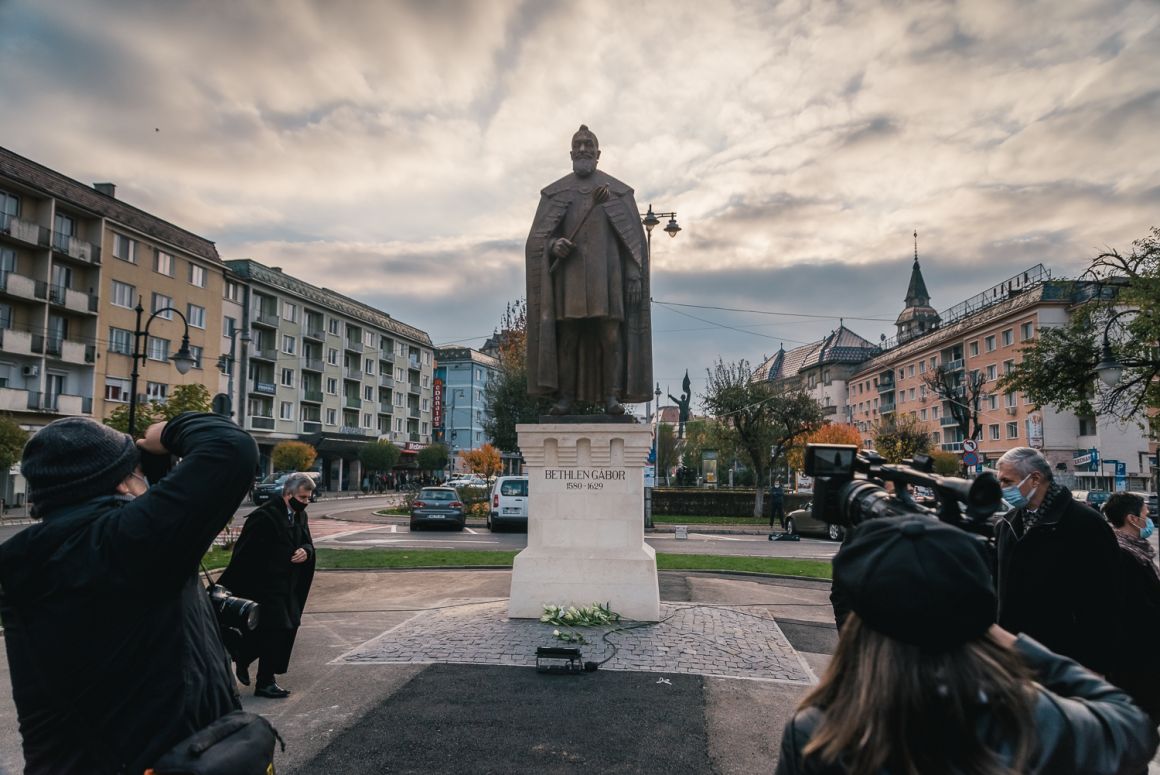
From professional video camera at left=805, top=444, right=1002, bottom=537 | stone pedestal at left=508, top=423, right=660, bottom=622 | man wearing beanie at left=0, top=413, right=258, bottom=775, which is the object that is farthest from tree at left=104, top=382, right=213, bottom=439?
professional video camera at left=805, top=444, right=1002, bottom=537

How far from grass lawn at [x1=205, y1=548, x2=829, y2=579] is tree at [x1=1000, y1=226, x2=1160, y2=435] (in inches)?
545

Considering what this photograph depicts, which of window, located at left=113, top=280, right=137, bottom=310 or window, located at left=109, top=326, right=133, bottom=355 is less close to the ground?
window, located at left=113, top=280, right=137, bottom=310

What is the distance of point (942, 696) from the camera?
56.2 inches

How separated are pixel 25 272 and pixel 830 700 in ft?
151

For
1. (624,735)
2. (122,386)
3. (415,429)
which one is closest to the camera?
(624,735)

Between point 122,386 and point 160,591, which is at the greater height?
point 122,386

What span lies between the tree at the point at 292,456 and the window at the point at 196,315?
9.78 meters

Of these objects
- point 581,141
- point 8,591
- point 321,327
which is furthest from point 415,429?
point 8,591

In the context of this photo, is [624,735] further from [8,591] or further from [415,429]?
[415,429]

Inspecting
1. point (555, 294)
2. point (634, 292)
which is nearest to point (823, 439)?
point (634, 292)

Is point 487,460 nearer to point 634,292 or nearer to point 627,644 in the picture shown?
point 634,292

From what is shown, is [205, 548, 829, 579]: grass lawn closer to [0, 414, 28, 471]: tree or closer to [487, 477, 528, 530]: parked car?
[487, 477, 528, 530]: parked car

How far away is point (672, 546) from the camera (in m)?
20.6

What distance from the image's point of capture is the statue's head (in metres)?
9.15
